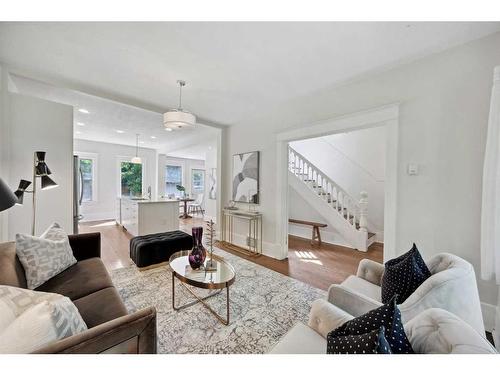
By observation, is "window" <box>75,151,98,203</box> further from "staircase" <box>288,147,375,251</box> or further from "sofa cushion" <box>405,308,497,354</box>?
"sofa cushion" <box>405,308,497,354</box>

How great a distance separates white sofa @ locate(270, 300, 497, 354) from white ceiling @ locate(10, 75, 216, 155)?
383cm

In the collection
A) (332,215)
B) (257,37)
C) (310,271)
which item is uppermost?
(257,37)

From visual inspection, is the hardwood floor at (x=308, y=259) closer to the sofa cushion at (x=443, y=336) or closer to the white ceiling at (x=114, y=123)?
the sofa cushion at (x=443, y=336)

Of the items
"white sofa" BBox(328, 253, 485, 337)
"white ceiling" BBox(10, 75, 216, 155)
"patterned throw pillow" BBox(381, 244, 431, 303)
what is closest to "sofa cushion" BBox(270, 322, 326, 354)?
"white sofa" BBox(328, 253, 485, 337)

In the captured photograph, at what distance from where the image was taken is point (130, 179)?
712 centimetres

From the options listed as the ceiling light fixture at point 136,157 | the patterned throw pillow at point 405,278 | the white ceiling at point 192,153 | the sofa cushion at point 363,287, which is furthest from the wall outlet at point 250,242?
the ceiling light fixture at point 136,157

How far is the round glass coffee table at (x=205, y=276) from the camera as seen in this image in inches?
67.7

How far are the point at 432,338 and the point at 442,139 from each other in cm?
204

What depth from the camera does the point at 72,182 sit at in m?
2.92

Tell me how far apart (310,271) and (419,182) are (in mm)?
1775

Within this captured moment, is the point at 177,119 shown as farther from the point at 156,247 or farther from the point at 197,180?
the point at 197,180
